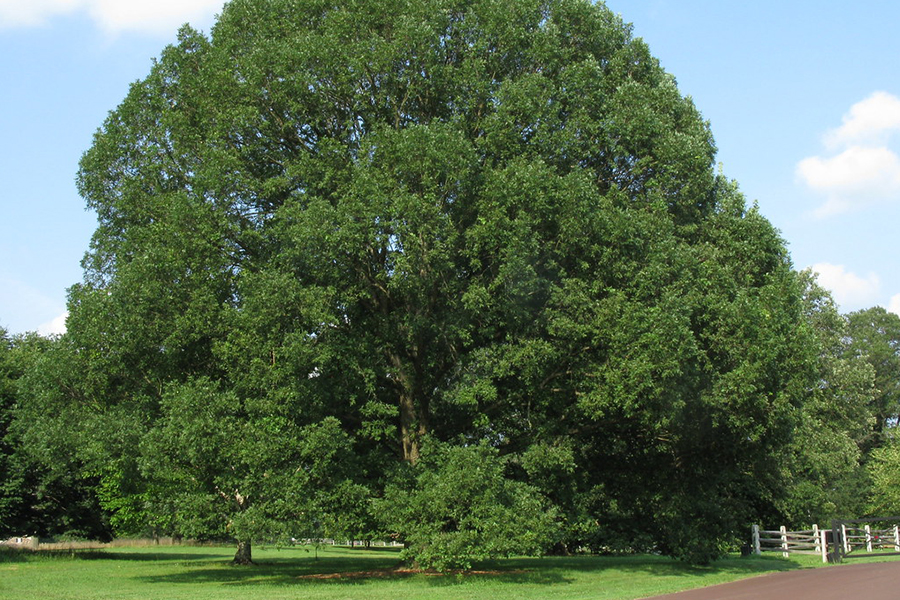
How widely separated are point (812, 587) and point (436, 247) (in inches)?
434

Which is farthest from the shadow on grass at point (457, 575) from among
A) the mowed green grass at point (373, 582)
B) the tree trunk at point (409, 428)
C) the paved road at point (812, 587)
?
the tree trunk at point (409, 428)

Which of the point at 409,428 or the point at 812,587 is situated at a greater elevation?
the point at 409,428

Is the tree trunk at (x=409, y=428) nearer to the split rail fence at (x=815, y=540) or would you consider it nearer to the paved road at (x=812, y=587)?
the paved road at (x=812, y=587)

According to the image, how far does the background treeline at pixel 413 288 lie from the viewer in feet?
58.9

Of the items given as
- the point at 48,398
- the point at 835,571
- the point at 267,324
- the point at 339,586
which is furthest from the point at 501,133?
the point at 835,571

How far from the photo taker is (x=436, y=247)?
59.3 feet

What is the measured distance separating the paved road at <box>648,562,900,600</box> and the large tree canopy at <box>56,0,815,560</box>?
3715mm

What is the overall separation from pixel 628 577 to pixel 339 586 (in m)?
8.12

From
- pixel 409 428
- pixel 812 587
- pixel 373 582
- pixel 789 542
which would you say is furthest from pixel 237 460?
pixel 789 542

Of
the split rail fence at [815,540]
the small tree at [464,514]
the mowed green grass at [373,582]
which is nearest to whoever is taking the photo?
the mowed green grass at [373,582]

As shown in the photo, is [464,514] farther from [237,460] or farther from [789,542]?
[789,542]

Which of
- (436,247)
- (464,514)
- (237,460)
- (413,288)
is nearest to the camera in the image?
(237,460)

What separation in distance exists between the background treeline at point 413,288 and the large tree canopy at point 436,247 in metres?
0.08

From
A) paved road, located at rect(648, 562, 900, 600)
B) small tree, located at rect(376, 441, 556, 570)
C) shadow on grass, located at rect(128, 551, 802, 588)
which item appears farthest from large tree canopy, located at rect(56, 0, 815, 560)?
paved road, located at rect(648, 562, 900, 600)
